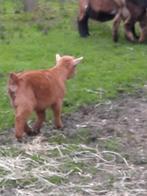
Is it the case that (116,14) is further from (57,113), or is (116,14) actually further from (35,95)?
(35,95)

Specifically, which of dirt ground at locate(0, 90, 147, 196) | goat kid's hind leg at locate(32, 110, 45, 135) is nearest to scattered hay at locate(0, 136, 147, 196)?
dirt ground at locate(0, 90, 147, 196)

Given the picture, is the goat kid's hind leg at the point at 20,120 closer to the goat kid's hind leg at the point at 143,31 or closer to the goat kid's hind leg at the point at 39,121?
the goat kid's hind leg at the point at 39,121

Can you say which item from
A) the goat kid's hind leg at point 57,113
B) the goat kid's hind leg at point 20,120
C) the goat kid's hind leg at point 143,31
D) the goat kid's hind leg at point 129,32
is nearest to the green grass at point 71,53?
the goat kid's hind leg at point 129,32

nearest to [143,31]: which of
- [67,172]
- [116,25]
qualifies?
[116,25]

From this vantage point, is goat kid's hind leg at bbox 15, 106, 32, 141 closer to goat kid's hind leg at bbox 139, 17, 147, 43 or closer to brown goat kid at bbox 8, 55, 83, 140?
brown goat kid at bbox 8, 55, 83, 140

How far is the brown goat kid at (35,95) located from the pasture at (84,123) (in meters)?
0.18

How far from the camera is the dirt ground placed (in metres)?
7.47

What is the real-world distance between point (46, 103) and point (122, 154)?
1075mm

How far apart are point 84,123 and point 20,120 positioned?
3.42ft

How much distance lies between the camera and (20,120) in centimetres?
Answer: 858

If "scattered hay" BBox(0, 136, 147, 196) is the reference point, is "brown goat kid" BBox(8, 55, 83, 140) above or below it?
above

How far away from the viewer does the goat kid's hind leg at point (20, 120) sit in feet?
28.1

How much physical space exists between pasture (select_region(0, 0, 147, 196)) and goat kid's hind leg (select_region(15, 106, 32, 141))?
11cm

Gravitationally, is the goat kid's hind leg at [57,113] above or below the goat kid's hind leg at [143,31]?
above
